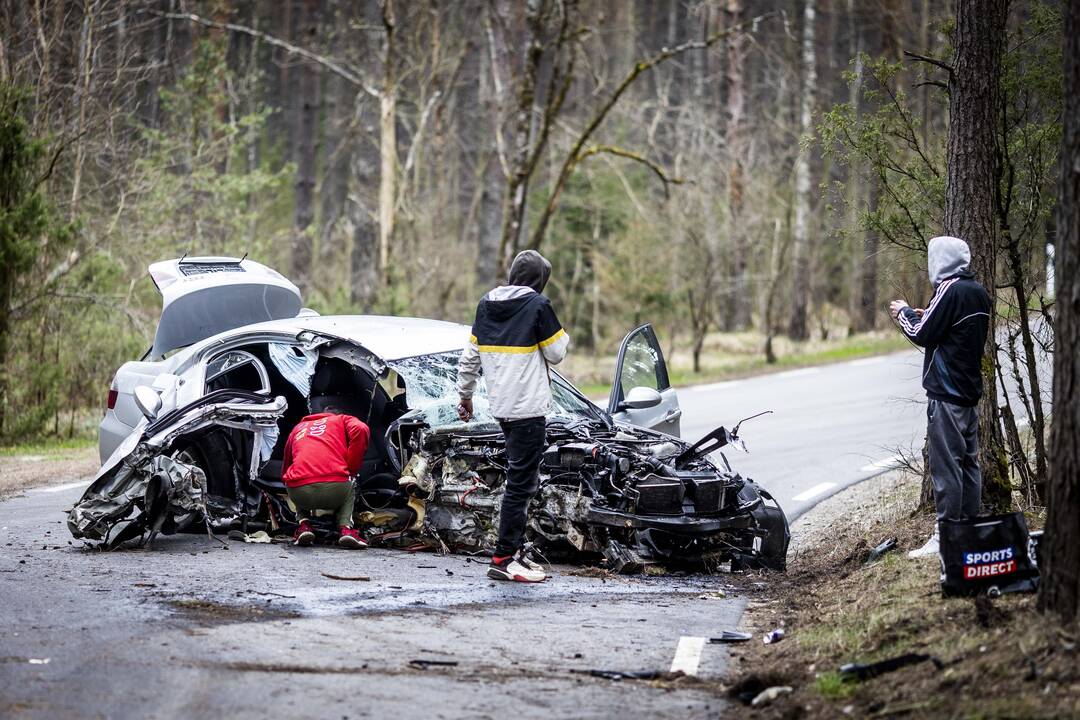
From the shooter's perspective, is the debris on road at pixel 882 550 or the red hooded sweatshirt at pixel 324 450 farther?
the red hooded sweatshirt at pixel 324 450

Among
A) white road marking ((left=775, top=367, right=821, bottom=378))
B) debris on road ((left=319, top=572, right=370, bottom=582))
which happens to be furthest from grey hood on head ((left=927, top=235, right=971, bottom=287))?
white road marking ((left=775, top=367, right=821, bottom=378))

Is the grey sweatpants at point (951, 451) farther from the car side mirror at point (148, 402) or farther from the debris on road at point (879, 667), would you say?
the car side mirror at point (148, 402)

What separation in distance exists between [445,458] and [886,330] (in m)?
24.5

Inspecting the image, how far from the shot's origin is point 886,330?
30.9m

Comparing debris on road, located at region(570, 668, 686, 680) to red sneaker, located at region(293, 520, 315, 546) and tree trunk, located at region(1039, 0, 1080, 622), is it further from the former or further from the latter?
red sneaker, located at region(293, 520, 315, 546)

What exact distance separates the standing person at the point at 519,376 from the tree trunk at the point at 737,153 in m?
19.8

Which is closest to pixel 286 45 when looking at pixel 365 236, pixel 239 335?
pixel 365 236

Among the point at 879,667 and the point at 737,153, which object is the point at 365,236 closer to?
the point at 737,153

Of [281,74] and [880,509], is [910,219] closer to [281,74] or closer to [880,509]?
[880,509]

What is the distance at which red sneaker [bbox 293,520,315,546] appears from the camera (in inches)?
337

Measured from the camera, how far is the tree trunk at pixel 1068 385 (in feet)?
16.5

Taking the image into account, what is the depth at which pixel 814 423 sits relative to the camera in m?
16.5

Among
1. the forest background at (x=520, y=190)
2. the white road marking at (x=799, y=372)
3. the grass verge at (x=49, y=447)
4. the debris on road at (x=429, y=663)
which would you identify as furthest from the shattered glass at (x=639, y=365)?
the white road marking at (x=799, y=372)

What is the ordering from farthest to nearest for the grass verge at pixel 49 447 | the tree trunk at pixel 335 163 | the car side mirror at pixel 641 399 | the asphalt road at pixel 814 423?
the tree trunk at pixel 335 163 → the grass verge at pixel 49 447 → the asphalt road at pixel 814 423 → the car side mirror at pixel 641 399
